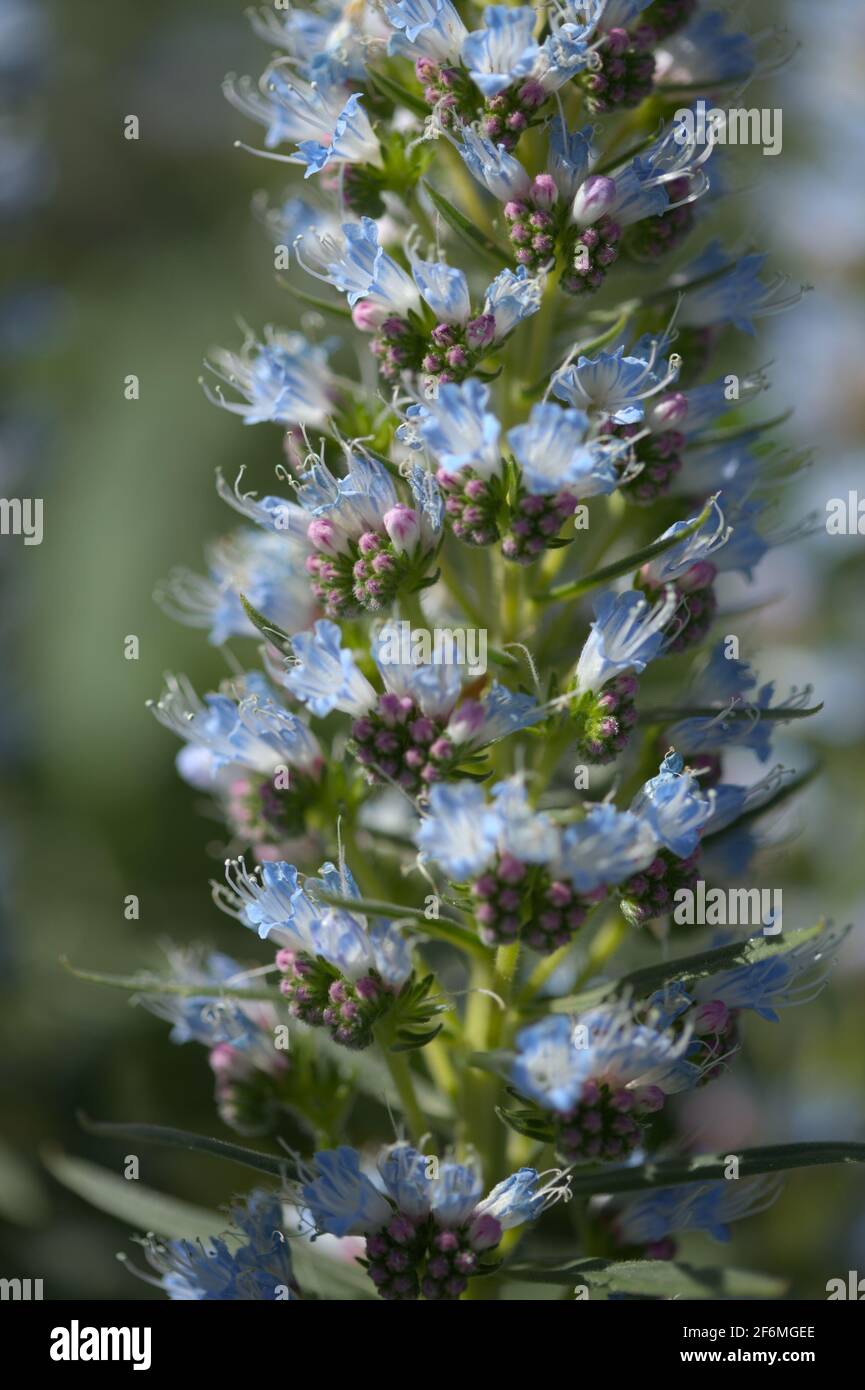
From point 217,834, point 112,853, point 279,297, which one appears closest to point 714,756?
point 217,834

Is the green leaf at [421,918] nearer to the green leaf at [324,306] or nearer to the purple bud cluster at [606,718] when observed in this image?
the purple bud cluster at [606,718]

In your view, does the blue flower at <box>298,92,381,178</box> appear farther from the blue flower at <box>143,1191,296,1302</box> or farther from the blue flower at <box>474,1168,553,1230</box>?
the blue flower at <box>143,1191,296,1302</box>

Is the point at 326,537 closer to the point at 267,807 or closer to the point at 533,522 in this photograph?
the point at 533,522

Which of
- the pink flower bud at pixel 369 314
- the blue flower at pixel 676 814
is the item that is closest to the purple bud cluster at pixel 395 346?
the pink flower bud at pixel 369 314

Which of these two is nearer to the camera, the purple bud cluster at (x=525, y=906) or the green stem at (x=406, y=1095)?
the purple bud cluster at (x=525, y=906)

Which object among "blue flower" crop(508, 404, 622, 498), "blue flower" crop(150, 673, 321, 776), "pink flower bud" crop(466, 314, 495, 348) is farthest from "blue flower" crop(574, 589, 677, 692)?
"blue flower" crop(150, 673, 321, 776)

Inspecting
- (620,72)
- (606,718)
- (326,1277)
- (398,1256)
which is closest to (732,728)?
(606,718)

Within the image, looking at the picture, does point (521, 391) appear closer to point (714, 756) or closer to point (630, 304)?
point (630, 304)
